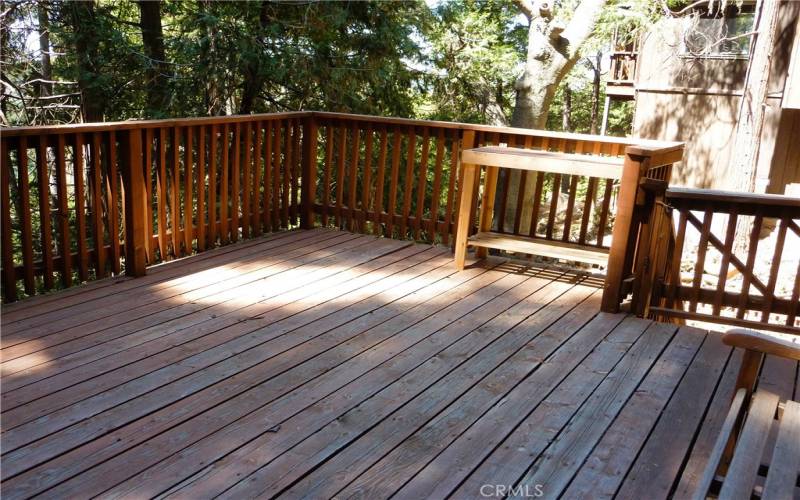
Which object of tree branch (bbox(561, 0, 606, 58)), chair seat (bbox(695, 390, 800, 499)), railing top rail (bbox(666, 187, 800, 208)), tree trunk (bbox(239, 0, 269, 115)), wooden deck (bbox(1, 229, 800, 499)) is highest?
tree branch (bbox(561, 0, 606, 58))

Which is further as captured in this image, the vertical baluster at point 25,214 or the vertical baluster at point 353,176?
the vertical baluster at point 353,176

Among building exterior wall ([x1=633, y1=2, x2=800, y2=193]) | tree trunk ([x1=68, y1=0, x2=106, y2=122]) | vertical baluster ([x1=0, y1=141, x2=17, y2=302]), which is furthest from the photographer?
building exterior wall ([x1=633, y1=2, x2=800, y2=193])

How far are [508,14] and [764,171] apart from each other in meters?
6.90

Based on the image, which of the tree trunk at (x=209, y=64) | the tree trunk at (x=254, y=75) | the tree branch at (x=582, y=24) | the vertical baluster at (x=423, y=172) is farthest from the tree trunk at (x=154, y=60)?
the tree branch at (x=582, y=24)

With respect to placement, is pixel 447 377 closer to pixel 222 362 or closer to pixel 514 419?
pixel 514 419

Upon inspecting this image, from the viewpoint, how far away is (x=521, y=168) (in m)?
4.57

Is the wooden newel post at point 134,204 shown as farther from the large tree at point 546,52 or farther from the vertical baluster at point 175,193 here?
the large tree at point 546,52

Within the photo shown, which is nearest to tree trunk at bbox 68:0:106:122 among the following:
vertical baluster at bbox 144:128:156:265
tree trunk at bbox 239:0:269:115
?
tree trunk at bbox 239:0:269:115

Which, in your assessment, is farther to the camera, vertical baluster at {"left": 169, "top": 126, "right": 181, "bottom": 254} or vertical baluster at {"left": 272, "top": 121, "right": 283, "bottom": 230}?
vertical baluster at {"left": 272, "top": 121, "right": 283, "bottom": 230}

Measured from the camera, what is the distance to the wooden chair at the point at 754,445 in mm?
1763

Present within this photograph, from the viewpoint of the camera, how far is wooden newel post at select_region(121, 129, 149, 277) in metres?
4.20

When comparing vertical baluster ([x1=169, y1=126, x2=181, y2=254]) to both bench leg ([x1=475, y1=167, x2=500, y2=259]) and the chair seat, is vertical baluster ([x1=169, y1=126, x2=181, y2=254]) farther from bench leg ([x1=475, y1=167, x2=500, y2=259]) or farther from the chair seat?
the chair seat

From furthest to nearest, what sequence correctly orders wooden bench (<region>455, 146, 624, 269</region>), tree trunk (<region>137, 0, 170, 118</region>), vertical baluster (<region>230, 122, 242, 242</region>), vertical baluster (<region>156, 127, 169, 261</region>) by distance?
tree trunk (<region>137, 0, 170, 118</region>), vertical baluster (<region>230, 122, 242, 242</region>), vertical baluster (<region>156, 127, 169, 261</region>), wooden bench (<region>455, 146, 624, 269</region>)

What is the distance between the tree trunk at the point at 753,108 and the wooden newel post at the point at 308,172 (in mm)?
6714
